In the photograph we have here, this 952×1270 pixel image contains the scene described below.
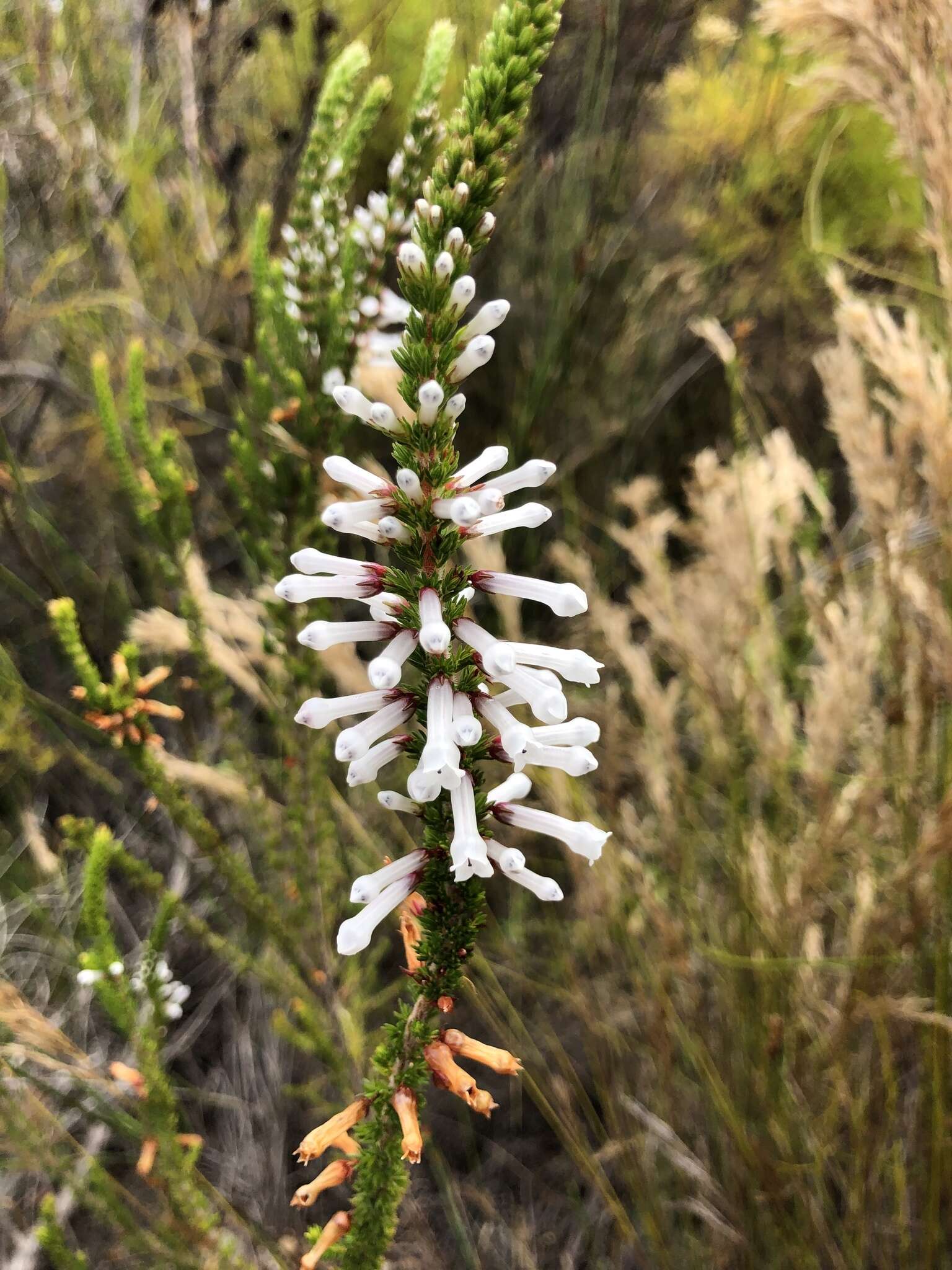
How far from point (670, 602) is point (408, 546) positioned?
1.50 metres

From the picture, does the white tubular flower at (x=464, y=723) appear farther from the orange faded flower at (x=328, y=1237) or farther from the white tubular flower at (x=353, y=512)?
the orange faded flower at (x=328, y=1237)

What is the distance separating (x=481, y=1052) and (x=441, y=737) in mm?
430

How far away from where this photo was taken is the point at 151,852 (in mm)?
2928

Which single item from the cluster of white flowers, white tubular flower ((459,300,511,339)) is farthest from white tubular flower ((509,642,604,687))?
the cluster of white flowers

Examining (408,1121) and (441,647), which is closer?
(441,647)

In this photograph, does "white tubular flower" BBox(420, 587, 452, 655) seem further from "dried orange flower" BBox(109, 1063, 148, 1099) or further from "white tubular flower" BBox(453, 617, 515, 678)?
"dried orange flower" BBox(109, 1063, 148, 1099)

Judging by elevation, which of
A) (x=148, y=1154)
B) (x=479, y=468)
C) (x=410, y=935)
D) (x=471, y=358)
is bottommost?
(x=148, y=1154)

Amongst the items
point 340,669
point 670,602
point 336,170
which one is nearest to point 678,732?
point 670,602

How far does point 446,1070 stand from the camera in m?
0.89

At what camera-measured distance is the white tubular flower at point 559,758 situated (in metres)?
0.86

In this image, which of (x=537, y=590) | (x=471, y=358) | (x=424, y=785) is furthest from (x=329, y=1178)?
(x=471, y=358)

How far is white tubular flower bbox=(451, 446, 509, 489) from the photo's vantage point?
32.6 inches

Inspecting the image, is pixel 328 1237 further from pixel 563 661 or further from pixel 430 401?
pixel 430 401

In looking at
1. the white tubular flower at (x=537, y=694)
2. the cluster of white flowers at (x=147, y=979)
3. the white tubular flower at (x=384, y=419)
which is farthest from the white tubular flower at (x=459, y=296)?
the cluster of white flowers at (x=147, y=979)
